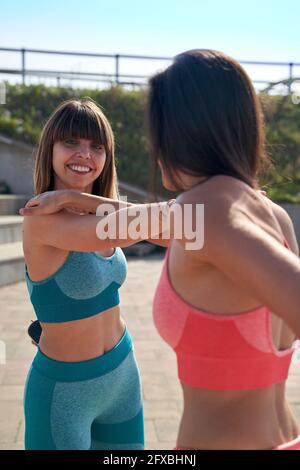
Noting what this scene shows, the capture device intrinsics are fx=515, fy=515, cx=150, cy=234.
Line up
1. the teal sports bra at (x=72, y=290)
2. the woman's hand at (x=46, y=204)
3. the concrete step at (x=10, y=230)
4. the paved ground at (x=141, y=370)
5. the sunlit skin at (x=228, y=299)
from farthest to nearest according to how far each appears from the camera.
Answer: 1. the concrete step at (x=10, y=230)
2. the paved ground at (x=141, y=370)
3. the teal sports bra at (x=72, y=290)
4. the woman's hand at (x=46, y=204)
5. the sunlit skin at (x=228, y=299)

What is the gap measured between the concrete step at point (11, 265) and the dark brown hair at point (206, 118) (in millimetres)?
6087

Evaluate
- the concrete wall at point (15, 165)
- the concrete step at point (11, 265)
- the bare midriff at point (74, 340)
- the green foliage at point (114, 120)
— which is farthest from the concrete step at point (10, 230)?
the bare midriff at point (74, 340)

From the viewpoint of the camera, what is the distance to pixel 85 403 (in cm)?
171

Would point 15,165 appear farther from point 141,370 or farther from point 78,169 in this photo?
point 78,169

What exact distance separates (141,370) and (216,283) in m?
3.08

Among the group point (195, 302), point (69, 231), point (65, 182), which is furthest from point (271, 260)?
point (65, 182)

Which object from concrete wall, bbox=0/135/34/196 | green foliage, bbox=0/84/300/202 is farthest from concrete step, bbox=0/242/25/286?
green foliage, bbox=0/84/300/202

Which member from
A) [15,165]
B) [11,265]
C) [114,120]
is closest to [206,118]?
[11,265]

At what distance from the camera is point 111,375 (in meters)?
1.78

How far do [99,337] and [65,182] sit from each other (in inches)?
23.9

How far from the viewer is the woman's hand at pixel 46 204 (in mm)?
1595

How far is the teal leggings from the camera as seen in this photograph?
166 cm

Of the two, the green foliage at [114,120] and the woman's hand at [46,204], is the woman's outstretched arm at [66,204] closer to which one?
the woman's hand at [46,204]
